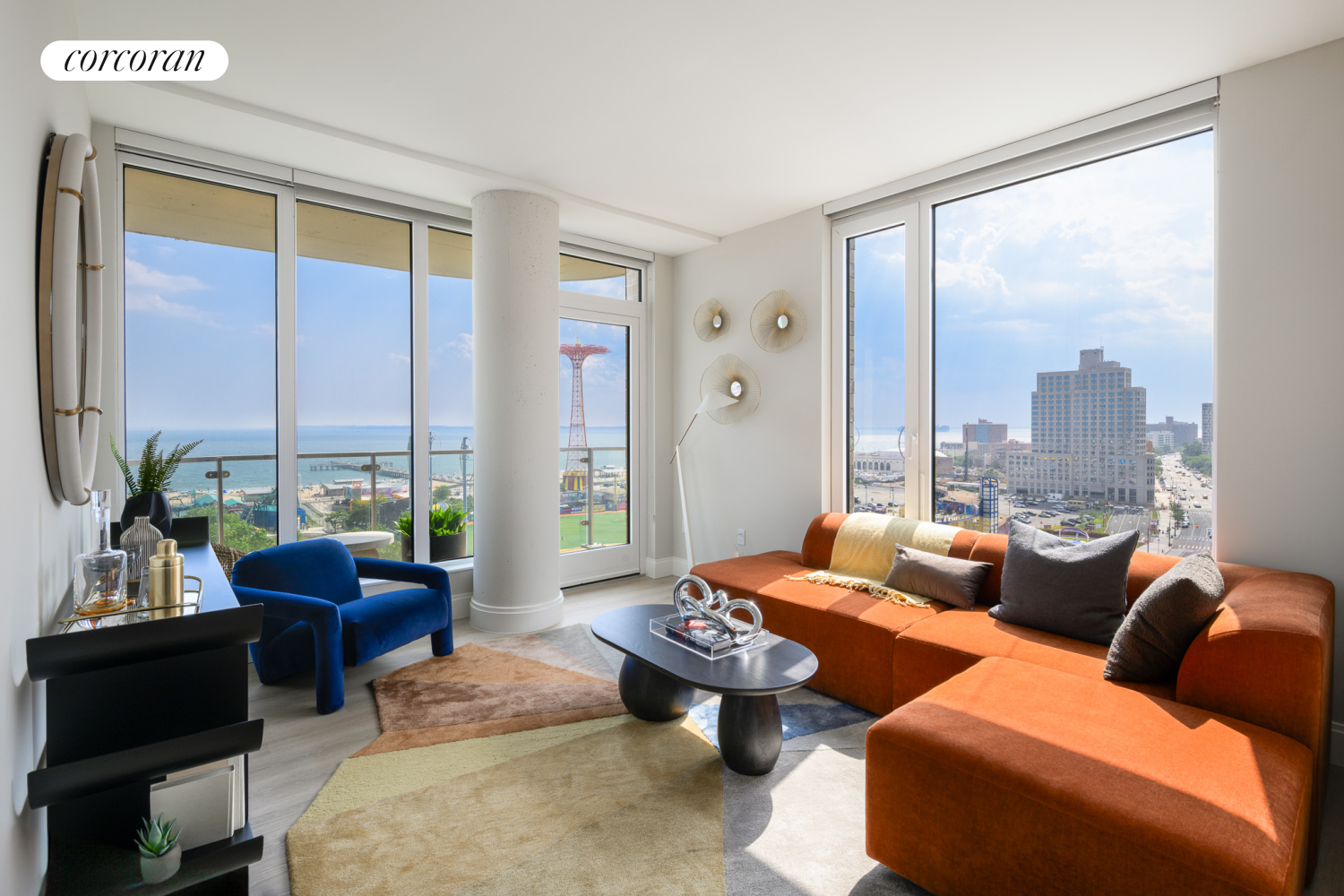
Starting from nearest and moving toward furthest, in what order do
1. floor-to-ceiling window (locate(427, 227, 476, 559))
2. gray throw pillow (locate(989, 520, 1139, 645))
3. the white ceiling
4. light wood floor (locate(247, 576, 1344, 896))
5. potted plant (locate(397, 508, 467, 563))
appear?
light wood floor (locate(247, 576, 1344, 896)) < the white ceiling < gray throw pillow (locate(989, 520, 1139, 645)) < potted plant (locate(397, 508, 467, 563)) < floor-to-ceiling window (locate(427, 227, 476, 559))

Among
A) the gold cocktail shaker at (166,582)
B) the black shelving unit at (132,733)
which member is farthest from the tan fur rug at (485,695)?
the gold cocktail shaker at (166,582)

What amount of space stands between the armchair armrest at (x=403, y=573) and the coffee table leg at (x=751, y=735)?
1818mm

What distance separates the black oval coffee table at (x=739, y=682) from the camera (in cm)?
217

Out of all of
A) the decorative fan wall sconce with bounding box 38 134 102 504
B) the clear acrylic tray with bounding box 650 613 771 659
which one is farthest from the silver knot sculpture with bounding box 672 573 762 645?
the decorative fan wall sconce with bounding box 38 134 102 504

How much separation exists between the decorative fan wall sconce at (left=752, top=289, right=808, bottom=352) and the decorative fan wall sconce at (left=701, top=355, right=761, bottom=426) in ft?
0.83

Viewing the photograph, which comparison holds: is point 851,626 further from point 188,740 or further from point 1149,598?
point 188,740

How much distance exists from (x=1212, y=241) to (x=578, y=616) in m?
3.92

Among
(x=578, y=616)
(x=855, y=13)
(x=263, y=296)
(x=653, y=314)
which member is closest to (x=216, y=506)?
(x=263, y=296)

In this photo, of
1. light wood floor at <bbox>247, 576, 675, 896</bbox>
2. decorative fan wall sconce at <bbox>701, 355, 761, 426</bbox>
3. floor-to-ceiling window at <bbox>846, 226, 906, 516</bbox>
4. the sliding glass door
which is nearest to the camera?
light wood floor at <bbox>247, 576, 675, 896</bbox>

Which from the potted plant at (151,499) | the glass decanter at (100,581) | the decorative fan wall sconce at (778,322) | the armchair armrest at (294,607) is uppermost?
the decorative fan wall sconce at (778,322)

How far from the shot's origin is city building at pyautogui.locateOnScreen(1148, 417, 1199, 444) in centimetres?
289

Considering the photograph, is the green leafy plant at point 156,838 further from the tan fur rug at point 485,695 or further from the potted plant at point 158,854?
the tan fur rug at point 485,695

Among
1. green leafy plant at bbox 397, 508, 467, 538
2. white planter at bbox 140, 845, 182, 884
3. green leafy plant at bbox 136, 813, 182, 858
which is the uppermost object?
green leafy plant at bbox 397, 508, 467, 538

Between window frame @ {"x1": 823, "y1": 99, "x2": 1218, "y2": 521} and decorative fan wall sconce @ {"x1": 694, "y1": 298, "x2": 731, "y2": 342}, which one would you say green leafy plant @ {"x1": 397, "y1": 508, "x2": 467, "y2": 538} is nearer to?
decorative fan wall sconce @ {"x1": 694, "y1": 298, "x2": 731, "y2": 342}
